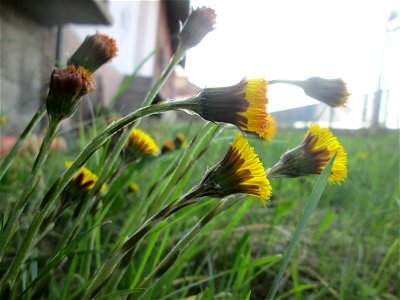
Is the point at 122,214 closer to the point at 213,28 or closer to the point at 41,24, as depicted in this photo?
the point at 213,28

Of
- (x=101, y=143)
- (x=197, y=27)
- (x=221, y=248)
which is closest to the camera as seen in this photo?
(x=101, y=143)

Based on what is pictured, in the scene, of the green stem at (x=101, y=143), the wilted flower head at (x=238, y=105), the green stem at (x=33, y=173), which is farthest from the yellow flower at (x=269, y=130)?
the green stem at (x=33, y=173)

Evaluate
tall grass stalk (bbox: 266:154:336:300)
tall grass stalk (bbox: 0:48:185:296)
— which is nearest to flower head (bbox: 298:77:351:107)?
tall grass stalk (bbox: 266:154:336:300)

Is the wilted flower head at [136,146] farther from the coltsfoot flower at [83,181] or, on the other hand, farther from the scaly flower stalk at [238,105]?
the scaly flower stalk at [238,105]

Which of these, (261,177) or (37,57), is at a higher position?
(37,57)

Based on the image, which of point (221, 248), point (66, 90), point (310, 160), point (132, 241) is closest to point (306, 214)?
point (310, 160)

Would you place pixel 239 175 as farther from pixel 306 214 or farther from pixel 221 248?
pixel 221 248

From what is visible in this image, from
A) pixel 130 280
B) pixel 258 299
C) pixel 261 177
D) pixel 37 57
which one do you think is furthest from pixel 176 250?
pixel 37 57

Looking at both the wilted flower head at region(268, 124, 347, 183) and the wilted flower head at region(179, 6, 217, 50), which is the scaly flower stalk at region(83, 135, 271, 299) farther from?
the wilted flower head at region(179, 6, 217, 50)
